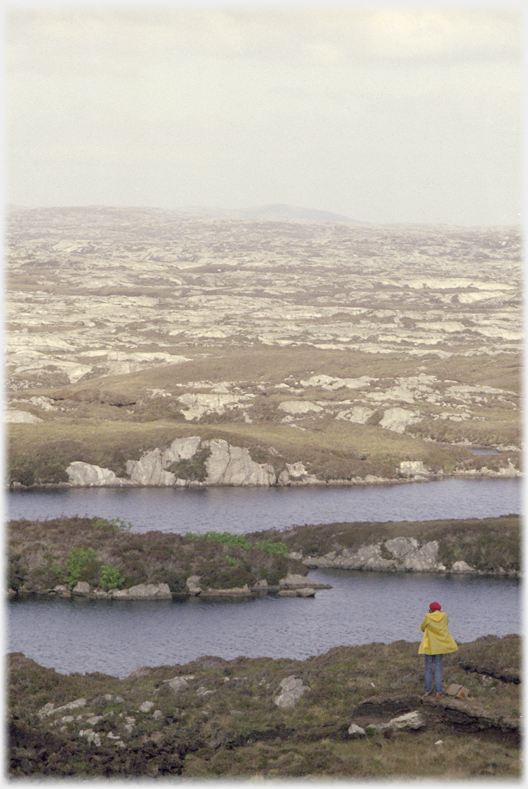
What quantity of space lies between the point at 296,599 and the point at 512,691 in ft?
96.9

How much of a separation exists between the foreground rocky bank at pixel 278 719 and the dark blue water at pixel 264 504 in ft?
126

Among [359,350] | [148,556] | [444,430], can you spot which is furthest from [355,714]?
[359,350]

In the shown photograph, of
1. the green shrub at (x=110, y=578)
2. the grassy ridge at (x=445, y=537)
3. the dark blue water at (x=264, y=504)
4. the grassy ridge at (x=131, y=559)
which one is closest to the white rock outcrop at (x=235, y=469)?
the dark blue water at (x=264, y=504)

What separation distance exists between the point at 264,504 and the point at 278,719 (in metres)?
56.5

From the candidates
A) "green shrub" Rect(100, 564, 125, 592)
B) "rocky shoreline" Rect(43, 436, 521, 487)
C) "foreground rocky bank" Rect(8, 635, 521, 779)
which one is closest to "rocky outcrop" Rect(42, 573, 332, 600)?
"green shrub" Rect(100, 564, 125, 592)

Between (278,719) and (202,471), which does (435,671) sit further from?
(202,471)

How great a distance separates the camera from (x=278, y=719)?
3381cm

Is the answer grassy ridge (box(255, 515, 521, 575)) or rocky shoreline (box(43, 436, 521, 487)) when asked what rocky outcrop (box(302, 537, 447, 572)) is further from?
rocky shoreline (box(43, 436, 521, 487))

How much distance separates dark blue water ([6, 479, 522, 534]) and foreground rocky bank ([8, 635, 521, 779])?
126ft

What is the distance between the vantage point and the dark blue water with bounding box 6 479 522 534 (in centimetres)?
8238

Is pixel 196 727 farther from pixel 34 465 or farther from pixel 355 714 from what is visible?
pixel 34 465

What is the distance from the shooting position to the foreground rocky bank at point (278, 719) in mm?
27031

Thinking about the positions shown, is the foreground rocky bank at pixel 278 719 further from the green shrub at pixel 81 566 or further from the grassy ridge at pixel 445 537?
the grassy ridge at pixel 445 537

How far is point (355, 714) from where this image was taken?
31859 millimetres
